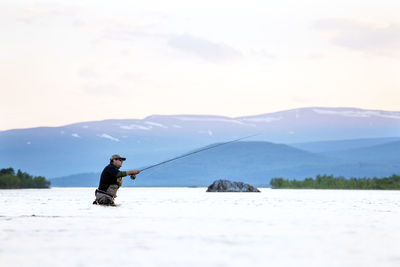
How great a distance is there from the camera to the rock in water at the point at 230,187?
123m

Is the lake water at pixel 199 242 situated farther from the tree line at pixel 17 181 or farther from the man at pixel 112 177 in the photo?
the tree line at pixel 17 181

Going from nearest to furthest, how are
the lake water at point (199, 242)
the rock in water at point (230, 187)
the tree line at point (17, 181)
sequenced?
the lake water at point (199, 242)
the rock in water at point (230, 187)
the tree line at point (17, 181)

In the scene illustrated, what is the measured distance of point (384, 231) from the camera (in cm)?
1980

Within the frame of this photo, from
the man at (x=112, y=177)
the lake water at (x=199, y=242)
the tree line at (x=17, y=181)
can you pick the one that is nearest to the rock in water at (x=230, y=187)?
the tree line at (x=17, y=181)

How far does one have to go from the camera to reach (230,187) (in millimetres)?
126625

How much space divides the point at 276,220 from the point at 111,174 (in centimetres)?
868

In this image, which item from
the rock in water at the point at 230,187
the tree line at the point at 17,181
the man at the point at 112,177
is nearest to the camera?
the man at the point at 112,177

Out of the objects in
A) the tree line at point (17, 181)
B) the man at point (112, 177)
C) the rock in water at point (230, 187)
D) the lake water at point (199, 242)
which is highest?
the tree line at point (17, 181)

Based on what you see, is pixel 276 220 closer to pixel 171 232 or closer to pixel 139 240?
pixel 171 232

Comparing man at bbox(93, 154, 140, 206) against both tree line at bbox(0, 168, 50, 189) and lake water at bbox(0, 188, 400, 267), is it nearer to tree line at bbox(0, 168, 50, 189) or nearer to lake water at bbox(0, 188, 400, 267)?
lake water at bbox(0, 188, 400, 267)

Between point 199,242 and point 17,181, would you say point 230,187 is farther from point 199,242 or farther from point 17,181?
point 199,242

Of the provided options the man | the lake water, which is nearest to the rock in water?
the man

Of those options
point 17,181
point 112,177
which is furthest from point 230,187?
point 112,177

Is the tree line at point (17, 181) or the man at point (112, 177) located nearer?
the man at point (112, 177)
